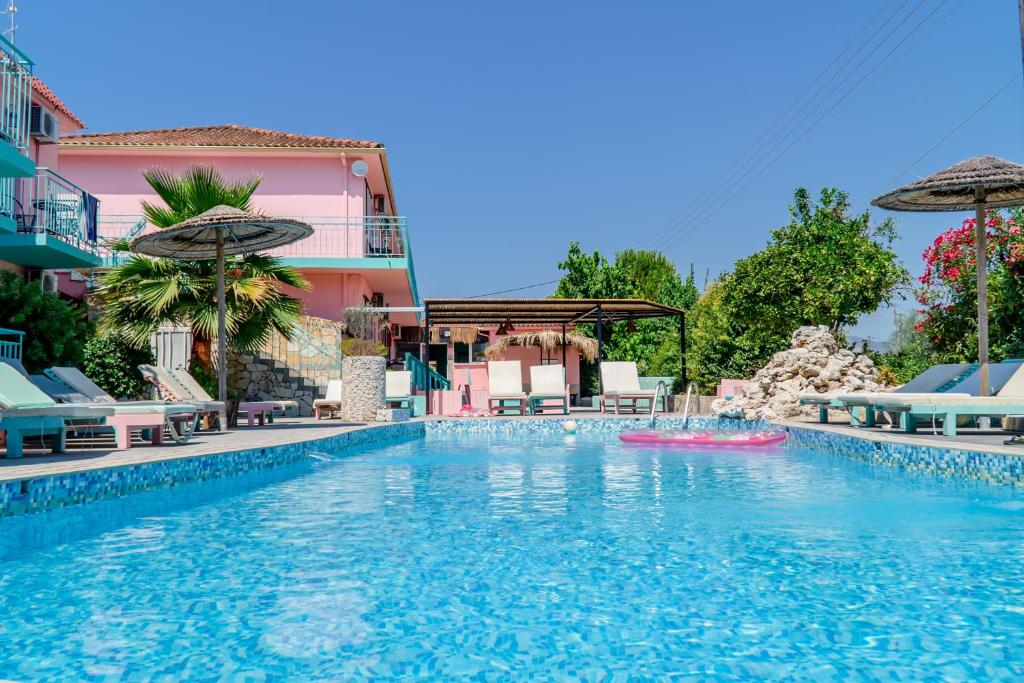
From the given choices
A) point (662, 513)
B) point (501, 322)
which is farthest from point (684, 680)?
point (501, 322)

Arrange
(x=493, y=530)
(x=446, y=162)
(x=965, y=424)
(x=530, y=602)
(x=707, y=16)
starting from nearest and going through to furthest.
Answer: (x=530, y=602) → (x=493, y=530) → (x=965, y=424) → (x=707, y=16) → (x=446, y=162)

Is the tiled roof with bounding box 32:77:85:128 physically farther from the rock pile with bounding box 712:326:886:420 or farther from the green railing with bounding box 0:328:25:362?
the rock pile with bounding box 712:326:886:420

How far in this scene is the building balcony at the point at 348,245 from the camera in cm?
1936

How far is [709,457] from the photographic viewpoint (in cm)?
920

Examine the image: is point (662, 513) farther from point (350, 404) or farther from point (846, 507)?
point (350, 404)

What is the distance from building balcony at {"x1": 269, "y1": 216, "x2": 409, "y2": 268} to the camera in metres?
19.4

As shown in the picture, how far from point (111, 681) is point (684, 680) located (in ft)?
5.66

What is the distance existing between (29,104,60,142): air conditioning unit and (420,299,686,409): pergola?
7.53 m

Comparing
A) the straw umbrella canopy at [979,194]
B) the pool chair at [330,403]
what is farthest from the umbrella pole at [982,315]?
the pool chair at [330,403]

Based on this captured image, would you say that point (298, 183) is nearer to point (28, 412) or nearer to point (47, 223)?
point (47, 223)

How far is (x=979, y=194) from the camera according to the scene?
9.64 metres

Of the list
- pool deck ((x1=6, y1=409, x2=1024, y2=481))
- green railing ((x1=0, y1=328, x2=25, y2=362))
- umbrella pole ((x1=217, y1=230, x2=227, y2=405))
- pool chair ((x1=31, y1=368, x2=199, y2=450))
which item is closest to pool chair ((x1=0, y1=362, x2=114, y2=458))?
pool deck ((x1=6, y1=409, x2=1024, y2=481))

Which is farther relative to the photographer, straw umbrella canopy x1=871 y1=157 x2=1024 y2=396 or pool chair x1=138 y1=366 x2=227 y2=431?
pool chair x1=138 y1=366 x2=227 y2=431

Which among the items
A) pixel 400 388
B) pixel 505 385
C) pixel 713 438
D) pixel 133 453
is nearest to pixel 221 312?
pixel 133 453
